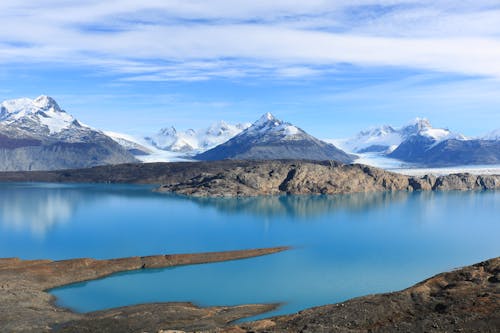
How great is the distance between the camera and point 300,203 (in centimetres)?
12081

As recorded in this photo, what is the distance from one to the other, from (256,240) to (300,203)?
53.0 metres

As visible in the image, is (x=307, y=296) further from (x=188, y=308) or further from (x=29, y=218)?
(x=29, y=218)

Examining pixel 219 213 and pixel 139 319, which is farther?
pixel 219 213

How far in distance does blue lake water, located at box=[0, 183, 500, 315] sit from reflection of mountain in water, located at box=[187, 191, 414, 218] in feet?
0.74

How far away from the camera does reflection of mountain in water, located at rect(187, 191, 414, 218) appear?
104188 millimetres

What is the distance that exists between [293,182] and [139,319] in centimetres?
11794

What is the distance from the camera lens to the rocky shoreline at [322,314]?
28562 millimetres

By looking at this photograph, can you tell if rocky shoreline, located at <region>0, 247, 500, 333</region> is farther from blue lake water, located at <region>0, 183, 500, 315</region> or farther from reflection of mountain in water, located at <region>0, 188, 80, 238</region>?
reflection of mountain in water, located at <region>0, 188, 80, 238</region>

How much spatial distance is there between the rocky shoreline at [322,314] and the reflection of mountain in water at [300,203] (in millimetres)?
59189

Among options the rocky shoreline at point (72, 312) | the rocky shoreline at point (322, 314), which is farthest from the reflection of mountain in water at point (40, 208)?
the rocky shoreline at point (322, 314)

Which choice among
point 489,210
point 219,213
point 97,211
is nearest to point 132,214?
point 97,211

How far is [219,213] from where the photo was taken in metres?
101

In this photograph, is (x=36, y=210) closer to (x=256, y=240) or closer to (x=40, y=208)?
(x=40, y=208)

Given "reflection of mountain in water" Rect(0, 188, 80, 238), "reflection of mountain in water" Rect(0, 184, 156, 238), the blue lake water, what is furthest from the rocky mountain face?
"reflection of mountain in water" Rect(0, 188, 80, 238)
